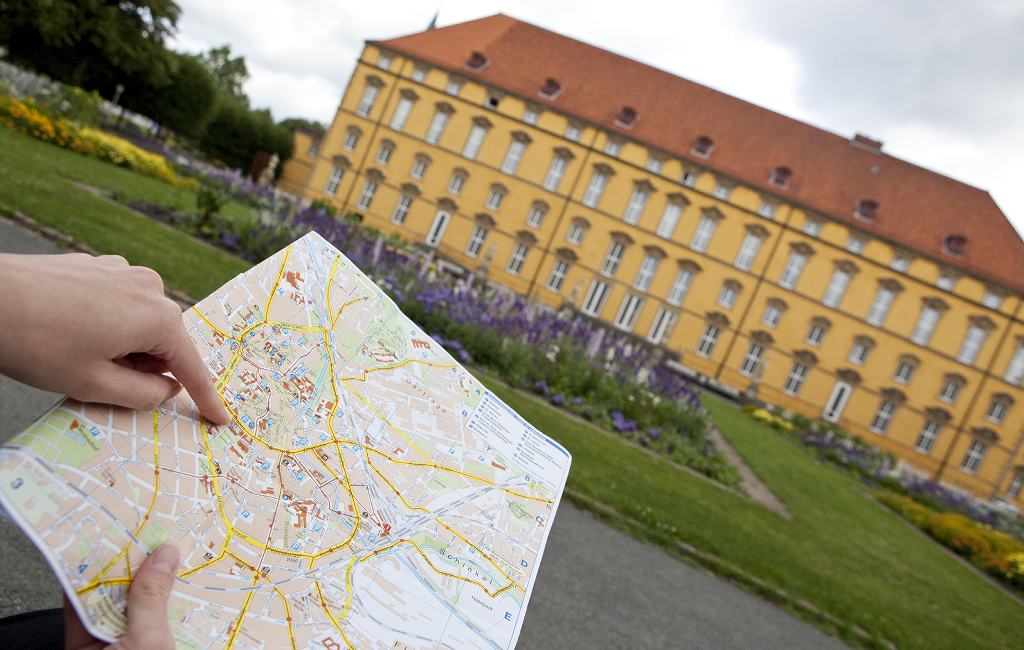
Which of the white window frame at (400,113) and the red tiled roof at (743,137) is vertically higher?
the red tiled roof at (743,137)

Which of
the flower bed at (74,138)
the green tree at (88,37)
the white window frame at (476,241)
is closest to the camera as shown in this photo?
the flower bed at (74,138)

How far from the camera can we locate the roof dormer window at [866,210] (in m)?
36.7

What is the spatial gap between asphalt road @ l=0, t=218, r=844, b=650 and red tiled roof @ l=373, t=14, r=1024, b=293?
3417 cm

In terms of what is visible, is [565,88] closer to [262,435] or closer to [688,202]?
[688,202]

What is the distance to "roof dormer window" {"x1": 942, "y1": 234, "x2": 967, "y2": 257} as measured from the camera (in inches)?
1421

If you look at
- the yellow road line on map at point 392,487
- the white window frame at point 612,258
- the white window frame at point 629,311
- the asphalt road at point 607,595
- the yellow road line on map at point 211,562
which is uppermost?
the white window frame at point 612,258

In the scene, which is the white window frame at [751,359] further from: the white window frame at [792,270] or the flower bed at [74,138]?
the flower bed at [74,138]

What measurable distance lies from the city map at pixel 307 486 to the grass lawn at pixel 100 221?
264 inches

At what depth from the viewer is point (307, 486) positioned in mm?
1300

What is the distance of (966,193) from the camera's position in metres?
38.6

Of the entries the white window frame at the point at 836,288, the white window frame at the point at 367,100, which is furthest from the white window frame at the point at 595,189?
the white window frame at the point at 367,100

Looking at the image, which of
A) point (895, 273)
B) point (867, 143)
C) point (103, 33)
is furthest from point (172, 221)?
point (867, 143)

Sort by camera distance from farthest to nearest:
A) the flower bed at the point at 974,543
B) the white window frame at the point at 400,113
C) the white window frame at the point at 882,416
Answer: the white window frame at the point at 400,113
the white window frame at the point at 882,416
the flower bed at the point at 974,543

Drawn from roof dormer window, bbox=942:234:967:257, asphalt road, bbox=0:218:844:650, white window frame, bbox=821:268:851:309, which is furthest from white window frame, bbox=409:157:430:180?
asphalt road, bbox=0:218:844:650
